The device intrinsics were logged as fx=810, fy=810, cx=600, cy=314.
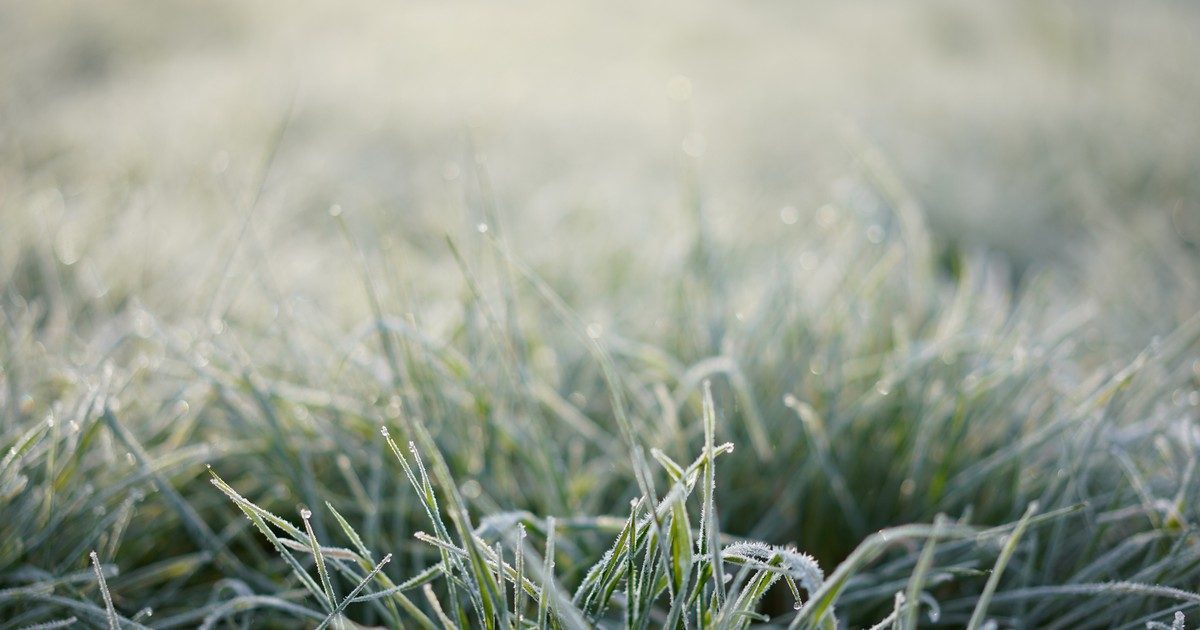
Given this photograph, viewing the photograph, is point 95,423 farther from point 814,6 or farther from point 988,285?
point 814,6

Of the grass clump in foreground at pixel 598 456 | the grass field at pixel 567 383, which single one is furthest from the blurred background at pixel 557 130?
the grass clump in foreground at pixel 598 456

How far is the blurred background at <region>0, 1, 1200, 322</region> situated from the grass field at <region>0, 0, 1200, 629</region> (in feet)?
0.07

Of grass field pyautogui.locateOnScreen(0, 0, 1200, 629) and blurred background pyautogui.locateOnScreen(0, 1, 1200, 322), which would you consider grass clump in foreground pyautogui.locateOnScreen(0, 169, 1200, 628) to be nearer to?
grass field pyautogui.locateOnScreen(0, 0, 1200, 629)

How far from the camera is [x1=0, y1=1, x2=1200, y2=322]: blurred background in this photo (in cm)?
135

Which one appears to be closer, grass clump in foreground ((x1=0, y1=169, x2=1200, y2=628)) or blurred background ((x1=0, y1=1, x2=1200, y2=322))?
grass clump in foreground ((x1=0, y1=169, x2=1200, y2=628))

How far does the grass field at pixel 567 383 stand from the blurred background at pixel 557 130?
0.02 meters

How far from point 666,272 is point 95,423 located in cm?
76

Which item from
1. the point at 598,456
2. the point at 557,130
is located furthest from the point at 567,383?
the point at 557,130

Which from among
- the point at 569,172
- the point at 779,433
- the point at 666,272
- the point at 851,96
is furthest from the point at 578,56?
the point at 779,433

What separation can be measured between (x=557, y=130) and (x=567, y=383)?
1.67 metres

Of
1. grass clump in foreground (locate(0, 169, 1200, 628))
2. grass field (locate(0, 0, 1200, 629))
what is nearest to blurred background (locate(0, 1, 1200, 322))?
grass field (locate(0, 0, 1200, 629))

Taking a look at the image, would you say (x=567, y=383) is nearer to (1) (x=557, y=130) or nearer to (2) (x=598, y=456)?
(2) (x=598, y=456)

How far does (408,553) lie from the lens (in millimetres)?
814

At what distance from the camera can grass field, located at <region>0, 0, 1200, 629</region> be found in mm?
624
